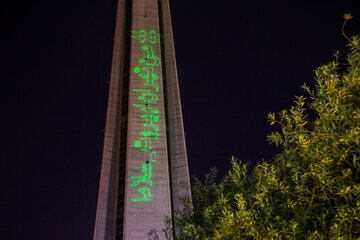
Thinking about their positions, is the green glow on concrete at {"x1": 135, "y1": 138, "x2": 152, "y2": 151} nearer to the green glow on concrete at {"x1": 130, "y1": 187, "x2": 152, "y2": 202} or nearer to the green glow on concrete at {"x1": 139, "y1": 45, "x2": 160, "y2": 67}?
the green glow on concrete at {"x1": 130, "y1": 187, "x2": 152, "y2": 202}

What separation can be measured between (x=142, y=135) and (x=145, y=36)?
11966mm

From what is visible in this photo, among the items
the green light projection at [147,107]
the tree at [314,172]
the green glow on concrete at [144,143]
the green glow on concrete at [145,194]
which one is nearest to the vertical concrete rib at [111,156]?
the green light projection at [147,107]

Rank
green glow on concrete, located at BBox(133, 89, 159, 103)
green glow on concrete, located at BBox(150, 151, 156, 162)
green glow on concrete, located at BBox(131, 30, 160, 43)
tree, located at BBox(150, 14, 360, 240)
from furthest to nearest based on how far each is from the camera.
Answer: green glow on concrete, located at BBox(131, 30, 160, 43) → green glow on concrete, located at BBox(133, 89, 159, 103) → green glow on concrete, located at BBox(150, 151, 156, 162) → tree, located at BBox(150, 14, 360, 240)

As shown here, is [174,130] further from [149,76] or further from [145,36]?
[145,36]

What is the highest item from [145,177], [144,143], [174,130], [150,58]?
[150,58]

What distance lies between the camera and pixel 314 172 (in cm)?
600

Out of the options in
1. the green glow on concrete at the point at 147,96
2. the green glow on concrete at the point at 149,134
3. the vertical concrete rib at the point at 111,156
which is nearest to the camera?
the vertical concrete rib at the point at 111,156

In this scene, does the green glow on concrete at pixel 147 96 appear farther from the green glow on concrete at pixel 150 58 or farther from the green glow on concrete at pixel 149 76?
the green glow on concrete at pixel 150 58

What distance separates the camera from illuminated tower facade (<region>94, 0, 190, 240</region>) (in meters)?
25.0

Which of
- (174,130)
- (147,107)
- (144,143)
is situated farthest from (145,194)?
(147,107)

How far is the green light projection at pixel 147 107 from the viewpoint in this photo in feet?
84.3

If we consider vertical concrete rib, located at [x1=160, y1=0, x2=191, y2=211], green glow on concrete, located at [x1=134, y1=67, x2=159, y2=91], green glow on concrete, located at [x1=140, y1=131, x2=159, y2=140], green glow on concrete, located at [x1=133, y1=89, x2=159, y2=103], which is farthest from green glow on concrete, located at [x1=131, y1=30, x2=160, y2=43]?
green glow on concrete, located at [x1=140, y1=131, x2=159, y2=140]

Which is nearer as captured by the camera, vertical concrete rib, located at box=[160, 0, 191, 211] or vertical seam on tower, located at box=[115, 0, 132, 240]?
vertical seam on tower, located at box=[115, 0, 132, 240]

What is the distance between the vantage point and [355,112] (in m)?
6.14
